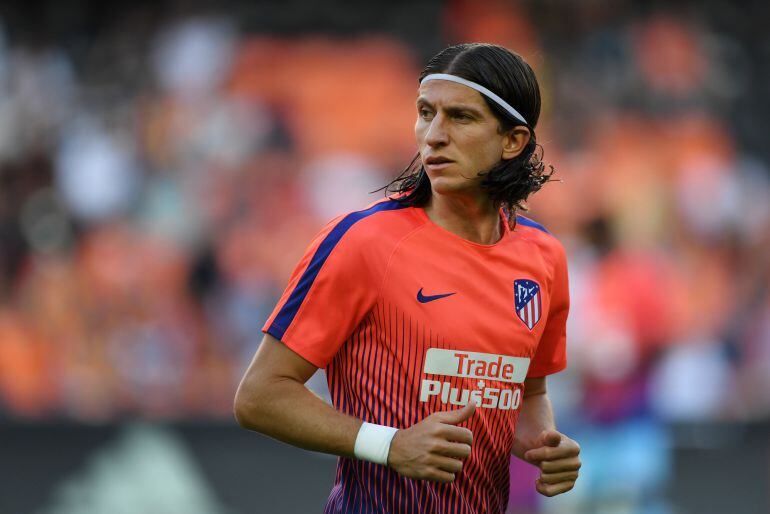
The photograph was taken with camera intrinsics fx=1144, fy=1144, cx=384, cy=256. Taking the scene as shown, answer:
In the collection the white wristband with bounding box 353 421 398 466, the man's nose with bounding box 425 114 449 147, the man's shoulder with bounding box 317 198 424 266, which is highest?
the man's nose with bounding box 425 114 449 147

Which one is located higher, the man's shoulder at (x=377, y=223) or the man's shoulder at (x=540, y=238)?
the man's shoulder at (x=540, y=238)

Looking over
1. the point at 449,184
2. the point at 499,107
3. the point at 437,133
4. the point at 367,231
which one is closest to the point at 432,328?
the point at 367,231

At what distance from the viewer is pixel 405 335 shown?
339 cm

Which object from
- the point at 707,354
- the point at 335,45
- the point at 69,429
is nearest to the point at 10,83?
the point at 335,45

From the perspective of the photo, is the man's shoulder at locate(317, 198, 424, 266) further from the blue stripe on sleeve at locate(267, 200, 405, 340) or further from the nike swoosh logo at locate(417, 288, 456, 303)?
the nike swoosh logo at locate(417, 288, 456, 303)

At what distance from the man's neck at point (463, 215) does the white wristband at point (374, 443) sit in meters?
0.70

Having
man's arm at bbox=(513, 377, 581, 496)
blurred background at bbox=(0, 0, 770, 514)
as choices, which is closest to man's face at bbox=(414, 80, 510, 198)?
man's arm at bbox=(513, 377, 581, 496)

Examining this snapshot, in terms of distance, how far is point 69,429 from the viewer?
895 cm

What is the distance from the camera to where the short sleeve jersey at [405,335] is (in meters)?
3.36

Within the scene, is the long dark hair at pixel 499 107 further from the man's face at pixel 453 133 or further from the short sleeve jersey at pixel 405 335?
the short sleeve jersey at pixel 405 335

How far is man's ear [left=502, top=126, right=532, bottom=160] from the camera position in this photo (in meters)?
3.63

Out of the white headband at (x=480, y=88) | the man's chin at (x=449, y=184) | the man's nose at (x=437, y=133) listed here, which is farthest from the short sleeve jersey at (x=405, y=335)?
the white headband at (x=480, y=88)

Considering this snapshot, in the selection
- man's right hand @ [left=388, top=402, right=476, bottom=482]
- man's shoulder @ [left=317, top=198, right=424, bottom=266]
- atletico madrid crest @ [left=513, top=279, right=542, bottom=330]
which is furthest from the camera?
atletico madrid crest @ [left=513, top=279, right=542, bottom=330]

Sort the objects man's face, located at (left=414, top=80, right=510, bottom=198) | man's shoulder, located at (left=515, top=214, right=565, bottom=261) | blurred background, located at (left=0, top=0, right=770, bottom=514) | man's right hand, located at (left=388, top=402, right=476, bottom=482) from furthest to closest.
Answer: blurred background, located at (left=0, top=0, right=770, bottom=514), man's shoulder, located at (left=515, top=214, right=565, bottom=261), man's face, located at (left=414, top=80, right=510, bottom=198), man's right hand, located at (left=388, top=402, right=476, bottom=482)
